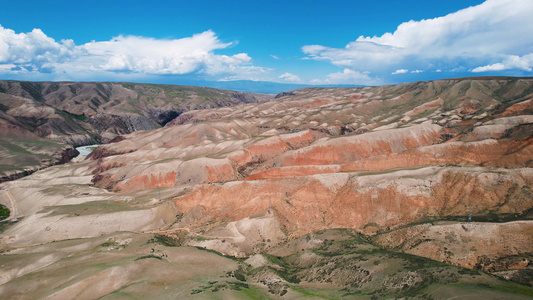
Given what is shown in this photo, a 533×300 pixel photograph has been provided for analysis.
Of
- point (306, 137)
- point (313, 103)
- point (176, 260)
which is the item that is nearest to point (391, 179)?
point (176, 260)

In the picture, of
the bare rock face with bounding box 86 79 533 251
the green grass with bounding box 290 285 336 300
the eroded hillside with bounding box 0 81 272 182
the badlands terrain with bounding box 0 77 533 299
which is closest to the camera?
the green grass with bounding box 290 285 336 300

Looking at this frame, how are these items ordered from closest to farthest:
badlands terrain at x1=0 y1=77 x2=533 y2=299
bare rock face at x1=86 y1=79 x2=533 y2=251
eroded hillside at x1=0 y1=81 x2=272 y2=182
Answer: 1. badlands terrain at x1=0 y1=77 x2=533 y2=299
2. bare rock face at x1=86 y1=79 x2=533 y2=251
3. eroded hillside at x1=0 y1=81 x2=272 y2=182

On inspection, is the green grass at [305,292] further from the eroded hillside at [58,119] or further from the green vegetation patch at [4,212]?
the eroded hillside at [58,119]

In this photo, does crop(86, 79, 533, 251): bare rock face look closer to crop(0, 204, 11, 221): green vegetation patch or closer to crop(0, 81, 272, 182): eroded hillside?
crop(0, 204, 11, 221): green vegetation patch

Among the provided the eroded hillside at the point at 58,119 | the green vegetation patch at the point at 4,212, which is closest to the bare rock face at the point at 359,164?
the green vegetation patch at the point at 4,212

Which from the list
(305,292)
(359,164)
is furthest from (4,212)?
(359,164)

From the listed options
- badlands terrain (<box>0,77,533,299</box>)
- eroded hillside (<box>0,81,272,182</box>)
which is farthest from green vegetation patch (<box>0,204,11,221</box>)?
eroded hillside (<box>0,81,272,182</box>)

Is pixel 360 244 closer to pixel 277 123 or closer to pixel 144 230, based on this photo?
pixel 144 230

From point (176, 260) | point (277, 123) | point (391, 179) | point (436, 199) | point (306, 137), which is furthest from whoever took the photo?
point (277, 123)
